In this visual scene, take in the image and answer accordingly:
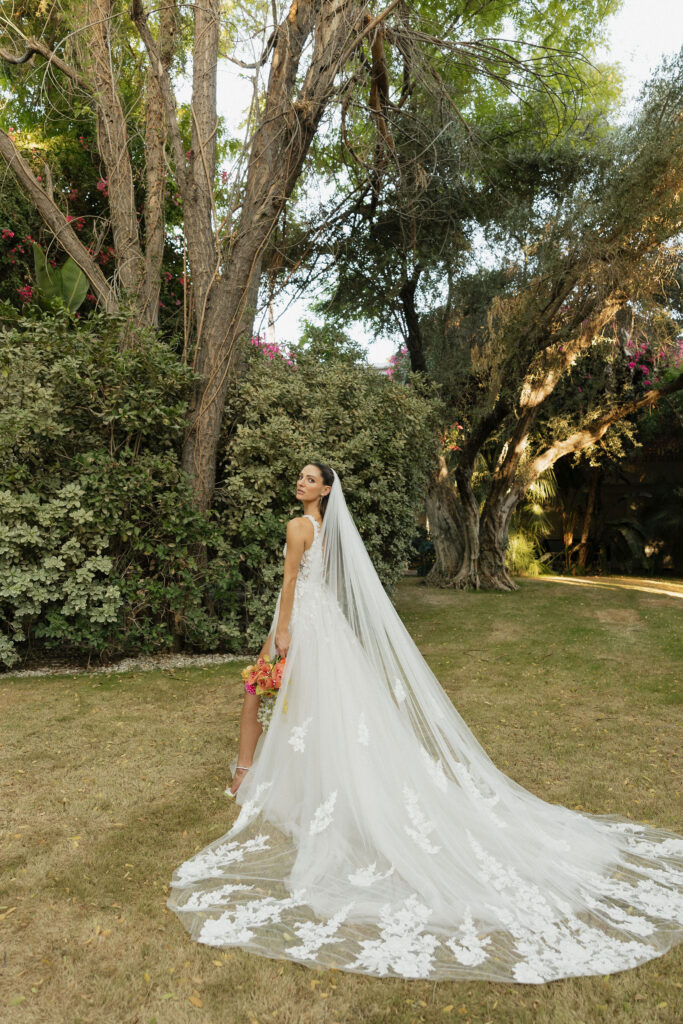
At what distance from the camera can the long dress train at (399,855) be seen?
8.61ft

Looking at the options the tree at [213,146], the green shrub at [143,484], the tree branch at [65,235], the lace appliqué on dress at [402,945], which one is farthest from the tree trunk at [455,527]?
the lace appliqué on dress at [402,945]

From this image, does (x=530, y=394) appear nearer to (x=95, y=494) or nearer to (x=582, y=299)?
(x=582, y=299)

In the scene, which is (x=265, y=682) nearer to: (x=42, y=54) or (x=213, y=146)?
(x=213, y=146)

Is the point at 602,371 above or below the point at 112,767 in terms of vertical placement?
above

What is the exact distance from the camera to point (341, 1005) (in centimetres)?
236

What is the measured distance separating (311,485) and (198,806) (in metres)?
1.88

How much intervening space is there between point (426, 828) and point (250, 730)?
135 centimetres

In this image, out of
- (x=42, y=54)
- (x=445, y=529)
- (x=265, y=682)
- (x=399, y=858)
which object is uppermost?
(x=42, y=54)

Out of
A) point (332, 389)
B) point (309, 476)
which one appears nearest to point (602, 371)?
point (332, 389)

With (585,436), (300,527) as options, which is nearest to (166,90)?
(300,527)

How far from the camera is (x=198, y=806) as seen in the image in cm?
395

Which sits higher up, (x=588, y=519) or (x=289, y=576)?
(x=588, y=519)

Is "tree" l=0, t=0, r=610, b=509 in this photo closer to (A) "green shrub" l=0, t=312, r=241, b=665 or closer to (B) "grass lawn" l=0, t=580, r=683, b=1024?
(A) "green shrub" l=0, t=312, r=241, b=665

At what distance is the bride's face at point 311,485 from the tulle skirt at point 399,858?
531 millimetres
